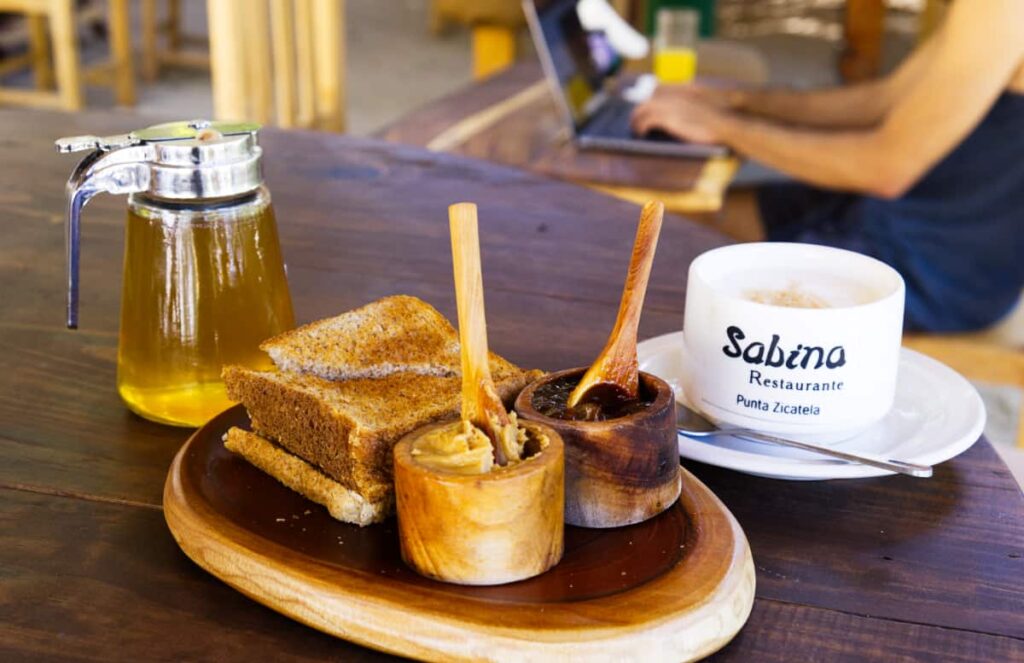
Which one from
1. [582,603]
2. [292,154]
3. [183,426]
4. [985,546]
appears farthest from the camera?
[292,154]

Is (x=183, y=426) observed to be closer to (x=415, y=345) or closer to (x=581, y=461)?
(x=415, y=345)

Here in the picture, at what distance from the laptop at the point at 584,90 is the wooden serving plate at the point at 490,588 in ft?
4.28

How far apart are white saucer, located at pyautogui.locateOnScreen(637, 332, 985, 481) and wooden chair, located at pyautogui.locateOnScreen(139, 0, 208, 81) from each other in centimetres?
423

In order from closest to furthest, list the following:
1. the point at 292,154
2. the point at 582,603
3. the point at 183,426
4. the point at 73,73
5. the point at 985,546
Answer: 1. the point at 582,603
2. the point at 985,546
3. the point at 183,426
4. the point at 292,154
5. the point at 73,73

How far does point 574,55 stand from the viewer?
205cm

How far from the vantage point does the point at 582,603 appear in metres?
0.49

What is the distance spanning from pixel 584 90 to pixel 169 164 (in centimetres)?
145

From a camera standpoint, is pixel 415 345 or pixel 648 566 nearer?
pixel 648 566

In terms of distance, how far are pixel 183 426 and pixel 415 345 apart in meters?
0.16

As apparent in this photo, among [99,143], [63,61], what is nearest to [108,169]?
[99,143]

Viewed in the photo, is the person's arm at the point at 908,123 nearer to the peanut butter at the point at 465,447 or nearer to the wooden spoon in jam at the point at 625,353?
the wooden spoon in jam at the point at 625,353

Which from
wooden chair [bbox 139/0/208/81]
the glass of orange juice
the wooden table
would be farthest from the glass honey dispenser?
wooden chair [bbox 139/0/208/81]

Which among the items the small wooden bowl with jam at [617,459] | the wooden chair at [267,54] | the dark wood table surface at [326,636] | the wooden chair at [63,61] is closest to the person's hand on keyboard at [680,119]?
the wooden chair at [267,54]

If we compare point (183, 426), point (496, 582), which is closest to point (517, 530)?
point (496, 582)
